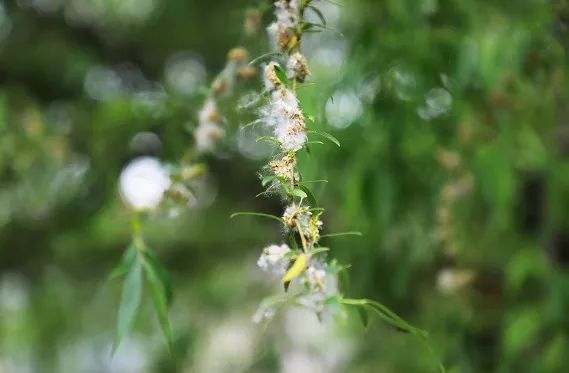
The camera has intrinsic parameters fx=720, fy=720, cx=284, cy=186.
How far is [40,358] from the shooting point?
278 centimetres

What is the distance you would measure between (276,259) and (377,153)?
61 cm

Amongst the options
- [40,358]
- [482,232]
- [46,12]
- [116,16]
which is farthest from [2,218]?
[482,232]

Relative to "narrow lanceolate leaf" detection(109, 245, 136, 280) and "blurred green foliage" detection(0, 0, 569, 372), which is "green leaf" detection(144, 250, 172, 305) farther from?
"blurred green foliage" detection(0, 0, 569, 372)

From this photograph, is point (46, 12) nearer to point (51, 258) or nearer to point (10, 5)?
point (10, 5)

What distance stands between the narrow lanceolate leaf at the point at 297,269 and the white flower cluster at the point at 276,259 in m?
0.02

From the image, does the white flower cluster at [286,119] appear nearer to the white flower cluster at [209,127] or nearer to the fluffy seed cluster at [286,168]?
the fluffy seed cluster at [286,168]

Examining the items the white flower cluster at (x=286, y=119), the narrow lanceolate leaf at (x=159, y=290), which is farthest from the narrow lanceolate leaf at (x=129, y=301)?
the white flower cluster at (x=286, y=119)

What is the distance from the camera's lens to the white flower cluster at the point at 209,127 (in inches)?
29.4

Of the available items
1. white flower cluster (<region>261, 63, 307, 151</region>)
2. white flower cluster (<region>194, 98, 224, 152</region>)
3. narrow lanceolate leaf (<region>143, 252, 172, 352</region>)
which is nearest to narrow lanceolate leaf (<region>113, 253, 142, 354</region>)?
narrow lanceolate leaf (<region>143, 252, 172, 352</region>)

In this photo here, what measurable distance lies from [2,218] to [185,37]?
758mm

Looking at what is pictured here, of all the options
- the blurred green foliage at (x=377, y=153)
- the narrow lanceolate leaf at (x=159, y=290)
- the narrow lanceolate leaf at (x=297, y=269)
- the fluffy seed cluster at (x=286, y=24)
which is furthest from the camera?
the blurred green foliage at (x=377, y=153)

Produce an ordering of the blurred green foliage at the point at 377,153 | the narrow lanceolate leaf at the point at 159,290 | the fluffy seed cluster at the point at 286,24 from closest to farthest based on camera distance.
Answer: the fluffy seed cluster at the point at 286,24, the narrow lanceolate leaf at the point at 159,290, the blurred green foliage at the point at 377,153

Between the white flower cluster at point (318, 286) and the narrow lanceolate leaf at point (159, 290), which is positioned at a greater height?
the white flower cluster at point (318, 286)

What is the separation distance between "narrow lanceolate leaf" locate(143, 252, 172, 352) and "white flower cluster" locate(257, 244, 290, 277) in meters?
0.21
